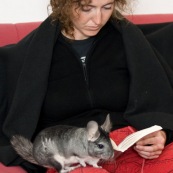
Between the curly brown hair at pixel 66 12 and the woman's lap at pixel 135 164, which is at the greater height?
the curly brown hair at pixel 66 12

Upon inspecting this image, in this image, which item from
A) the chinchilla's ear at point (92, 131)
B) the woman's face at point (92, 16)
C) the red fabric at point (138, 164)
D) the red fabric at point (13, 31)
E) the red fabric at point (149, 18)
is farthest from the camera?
the red fabric at point (149, 18)

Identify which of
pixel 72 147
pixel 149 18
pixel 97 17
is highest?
pixel 97 17

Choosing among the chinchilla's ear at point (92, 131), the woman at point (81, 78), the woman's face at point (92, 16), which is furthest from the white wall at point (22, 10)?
the chinchilla's ear at point (92, 131)

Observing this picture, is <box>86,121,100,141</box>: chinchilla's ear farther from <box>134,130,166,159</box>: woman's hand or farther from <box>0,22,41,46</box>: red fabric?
<box>0,22,41,46</box>: red fabric

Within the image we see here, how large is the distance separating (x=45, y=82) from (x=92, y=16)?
0.33 metres

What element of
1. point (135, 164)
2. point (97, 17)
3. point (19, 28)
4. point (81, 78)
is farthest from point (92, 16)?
point (135, 164)

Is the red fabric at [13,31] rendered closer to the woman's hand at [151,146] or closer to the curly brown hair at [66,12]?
the curly brown hair at [66,12]

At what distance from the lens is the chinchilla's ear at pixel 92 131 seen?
39.7 inches

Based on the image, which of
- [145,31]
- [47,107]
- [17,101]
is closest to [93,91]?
[47,107]

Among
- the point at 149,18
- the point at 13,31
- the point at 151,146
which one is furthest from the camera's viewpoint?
the point at 149,18

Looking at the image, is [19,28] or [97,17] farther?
[19,28]

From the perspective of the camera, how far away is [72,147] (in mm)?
1070

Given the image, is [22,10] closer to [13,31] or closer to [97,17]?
[13,31]

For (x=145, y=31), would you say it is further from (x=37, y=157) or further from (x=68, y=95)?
(x=37, y=157)
